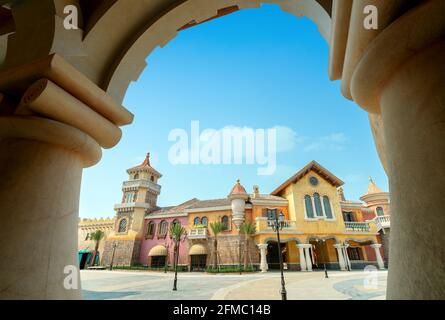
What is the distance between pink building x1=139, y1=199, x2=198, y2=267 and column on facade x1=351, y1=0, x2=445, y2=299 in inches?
1150

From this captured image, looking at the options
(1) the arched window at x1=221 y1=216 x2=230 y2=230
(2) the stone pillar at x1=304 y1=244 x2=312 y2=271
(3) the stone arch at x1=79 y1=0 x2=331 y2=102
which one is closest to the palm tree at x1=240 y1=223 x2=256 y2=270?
(1) the arched window at x1=221 y1=216 x2=230 y2=230

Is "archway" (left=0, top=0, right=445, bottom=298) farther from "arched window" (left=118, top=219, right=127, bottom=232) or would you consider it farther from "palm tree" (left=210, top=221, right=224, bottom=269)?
"arched window" (left=118, top=219, right=127, bottom=232)

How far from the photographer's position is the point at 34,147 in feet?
4.51

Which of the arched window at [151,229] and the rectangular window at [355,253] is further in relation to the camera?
the arched window at [151,229]

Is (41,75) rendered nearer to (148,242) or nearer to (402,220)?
(402,220)

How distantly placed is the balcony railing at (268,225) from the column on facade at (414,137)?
23.4 meters

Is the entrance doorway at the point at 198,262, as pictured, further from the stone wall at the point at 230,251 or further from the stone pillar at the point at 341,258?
the stone pillar at the point at 341,258

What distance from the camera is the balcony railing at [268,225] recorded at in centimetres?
2303

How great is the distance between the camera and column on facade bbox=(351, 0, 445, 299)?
26.3 inches

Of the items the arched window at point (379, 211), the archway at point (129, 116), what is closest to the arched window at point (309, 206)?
the arched window at point (379, 211)

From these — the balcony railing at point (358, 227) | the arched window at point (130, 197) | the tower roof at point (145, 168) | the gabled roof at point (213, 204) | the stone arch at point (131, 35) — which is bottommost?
the stone arch at point (131, 35)
